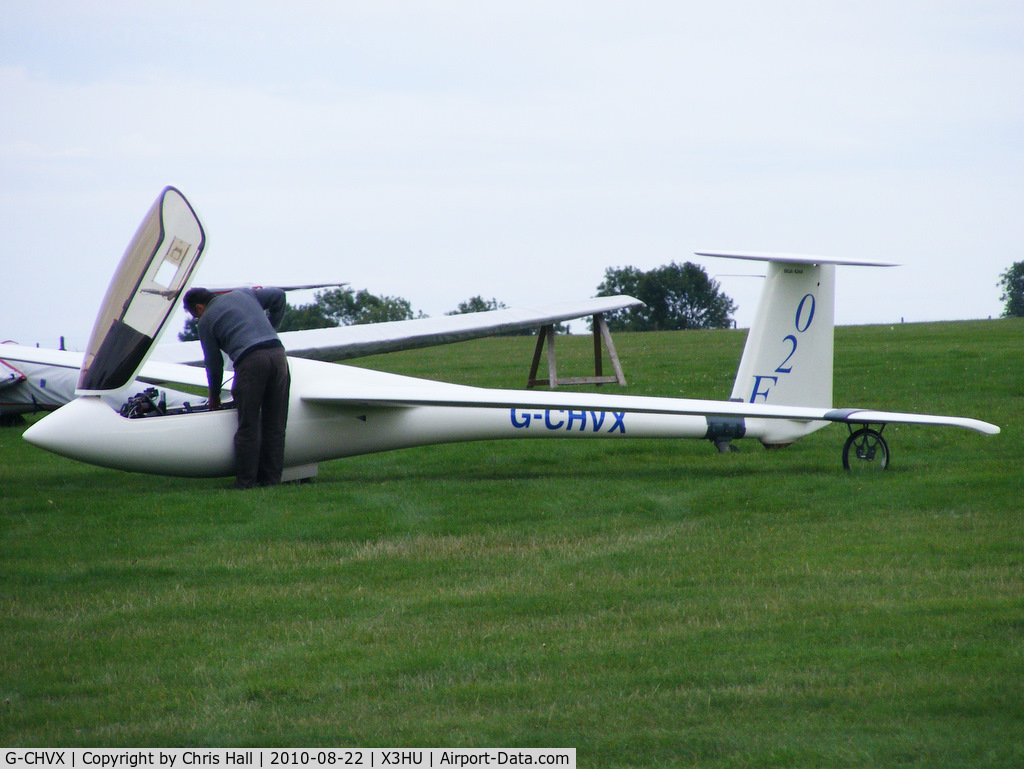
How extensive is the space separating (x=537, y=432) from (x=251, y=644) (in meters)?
5.90

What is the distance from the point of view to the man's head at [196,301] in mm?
10094

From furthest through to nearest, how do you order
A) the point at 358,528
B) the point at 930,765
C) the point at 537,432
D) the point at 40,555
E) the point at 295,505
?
1. the point at 537,432
2. the point at 295,505
3. the point at 358,528
4. the point at 40,555
5. the point at 930,765

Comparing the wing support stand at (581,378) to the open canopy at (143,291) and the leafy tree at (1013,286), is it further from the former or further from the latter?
the leafy tree at (1013,286)

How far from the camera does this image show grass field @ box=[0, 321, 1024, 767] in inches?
167

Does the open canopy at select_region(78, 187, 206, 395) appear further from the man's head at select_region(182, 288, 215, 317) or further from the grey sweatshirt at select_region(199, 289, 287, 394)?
the grey sweatshirt at select_region(199, 289, 287, 394)

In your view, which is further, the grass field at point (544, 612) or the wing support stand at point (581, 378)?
the wing support stand at point (581, 378)

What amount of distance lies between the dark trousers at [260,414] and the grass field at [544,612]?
1.09ft

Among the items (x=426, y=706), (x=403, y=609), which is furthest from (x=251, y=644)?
(x=426, y=706)

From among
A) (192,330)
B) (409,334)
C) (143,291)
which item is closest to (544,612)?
(143,291)

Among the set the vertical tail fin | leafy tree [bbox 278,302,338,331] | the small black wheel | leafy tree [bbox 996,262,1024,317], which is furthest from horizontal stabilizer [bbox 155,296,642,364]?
leafy tree [bbox 996,262,1024,317]

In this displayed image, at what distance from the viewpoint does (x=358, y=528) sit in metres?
8.37

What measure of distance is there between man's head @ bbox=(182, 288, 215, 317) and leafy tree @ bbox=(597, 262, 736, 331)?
71.9 m

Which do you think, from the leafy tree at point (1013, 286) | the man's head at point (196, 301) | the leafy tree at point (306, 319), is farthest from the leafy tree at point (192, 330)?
the leafy tree at point (1013, 286)

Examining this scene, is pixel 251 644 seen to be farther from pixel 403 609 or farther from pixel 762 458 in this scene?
pixel 762 458
